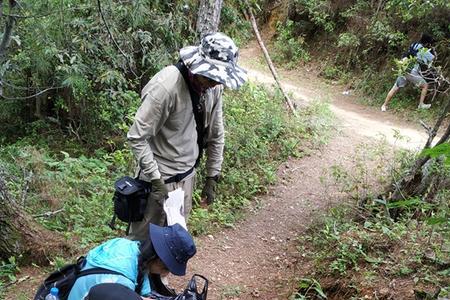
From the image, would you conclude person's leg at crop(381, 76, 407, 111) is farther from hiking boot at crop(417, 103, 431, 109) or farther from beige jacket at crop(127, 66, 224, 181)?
beige jacket at crop(127, 66, 224, 181)

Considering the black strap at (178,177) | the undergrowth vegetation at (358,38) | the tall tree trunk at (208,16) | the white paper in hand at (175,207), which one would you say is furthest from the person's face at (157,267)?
the undergrowth vegetation at (358,38)

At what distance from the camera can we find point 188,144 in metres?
3.44

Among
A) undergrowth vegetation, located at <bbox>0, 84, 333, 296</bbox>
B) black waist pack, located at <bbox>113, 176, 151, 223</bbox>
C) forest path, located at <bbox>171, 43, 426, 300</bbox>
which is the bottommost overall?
forest path, located at <bbox>171, 43, 426, 300</bbox>

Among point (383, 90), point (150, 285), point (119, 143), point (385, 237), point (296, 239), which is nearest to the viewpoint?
point (150, 285)

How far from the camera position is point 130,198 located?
330 cm

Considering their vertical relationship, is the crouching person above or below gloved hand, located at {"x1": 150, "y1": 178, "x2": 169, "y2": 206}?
above

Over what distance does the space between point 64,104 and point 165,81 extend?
5318 mm

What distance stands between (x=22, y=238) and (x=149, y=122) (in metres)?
1.88

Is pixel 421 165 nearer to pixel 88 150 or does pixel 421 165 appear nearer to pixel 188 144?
pixel 188 144

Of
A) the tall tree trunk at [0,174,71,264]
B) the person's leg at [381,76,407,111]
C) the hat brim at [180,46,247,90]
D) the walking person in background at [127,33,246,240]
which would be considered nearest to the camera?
→ the hat brim at [180,46,247,90]

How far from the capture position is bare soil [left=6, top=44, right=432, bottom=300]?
4.48 meters

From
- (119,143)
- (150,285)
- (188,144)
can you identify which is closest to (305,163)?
(119,143)

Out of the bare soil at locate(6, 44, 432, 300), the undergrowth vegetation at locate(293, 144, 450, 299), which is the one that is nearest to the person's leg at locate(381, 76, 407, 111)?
the bare soil at locate(6, 44, 432, 300)

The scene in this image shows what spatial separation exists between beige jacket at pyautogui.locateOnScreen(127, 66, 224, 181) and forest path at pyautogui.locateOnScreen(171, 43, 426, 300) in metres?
1.46
